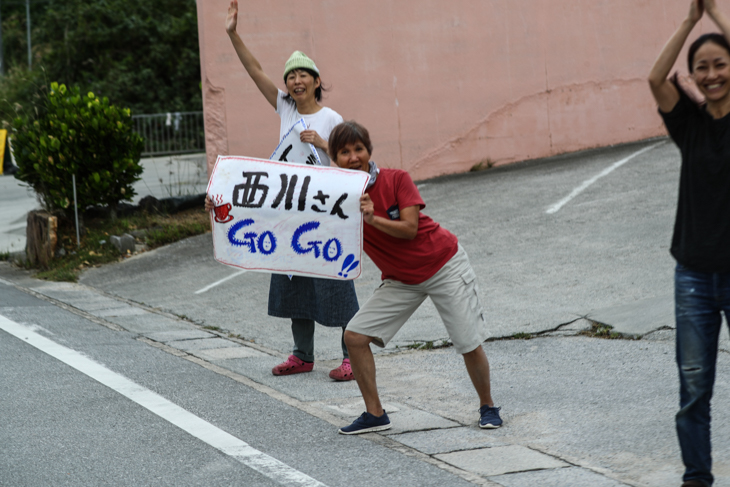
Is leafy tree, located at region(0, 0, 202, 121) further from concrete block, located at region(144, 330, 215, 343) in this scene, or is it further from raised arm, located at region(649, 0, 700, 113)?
raised arm, located at region(649, 0, 700, 113)

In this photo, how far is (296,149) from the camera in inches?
206

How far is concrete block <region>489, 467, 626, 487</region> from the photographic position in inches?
139

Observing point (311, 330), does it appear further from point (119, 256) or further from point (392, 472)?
point (119, 256)

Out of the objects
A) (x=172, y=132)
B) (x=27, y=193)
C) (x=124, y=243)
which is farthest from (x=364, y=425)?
(x=172, y=132)

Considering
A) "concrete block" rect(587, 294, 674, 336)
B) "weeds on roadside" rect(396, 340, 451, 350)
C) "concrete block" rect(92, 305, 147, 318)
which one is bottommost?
"concrete block" rect(92, 305, 147, 318)

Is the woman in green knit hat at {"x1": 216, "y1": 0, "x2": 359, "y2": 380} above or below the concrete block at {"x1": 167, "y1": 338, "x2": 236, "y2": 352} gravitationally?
above

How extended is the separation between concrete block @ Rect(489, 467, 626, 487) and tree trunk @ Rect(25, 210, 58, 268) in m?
8.51

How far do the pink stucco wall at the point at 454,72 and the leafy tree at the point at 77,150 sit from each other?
1634 millimetres

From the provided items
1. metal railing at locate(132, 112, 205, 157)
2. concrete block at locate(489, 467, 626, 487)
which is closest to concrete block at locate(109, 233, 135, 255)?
concrete block at locate(489, 467, 626, 487)

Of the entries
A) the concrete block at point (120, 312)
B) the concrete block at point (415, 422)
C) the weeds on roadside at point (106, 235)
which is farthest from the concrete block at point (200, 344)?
the weeds on roadside at point (106, 235)

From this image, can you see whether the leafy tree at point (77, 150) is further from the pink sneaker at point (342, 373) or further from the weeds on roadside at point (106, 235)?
the pink sneaker at point (342, 373)

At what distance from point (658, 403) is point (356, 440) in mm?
1700

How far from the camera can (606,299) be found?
6719 millimetres

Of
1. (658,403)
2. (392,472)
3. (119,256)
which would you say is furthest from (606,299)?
(119,256)
